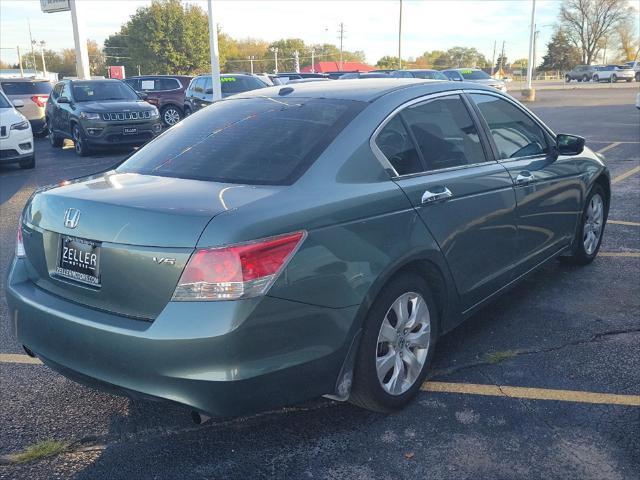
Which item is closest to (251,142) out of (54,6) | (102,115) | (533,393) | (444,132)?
(444,132)

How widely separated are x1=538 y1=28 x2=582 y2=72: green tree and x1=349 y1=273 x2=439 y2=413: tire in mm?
107686

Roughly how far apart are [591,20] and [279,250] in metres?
102

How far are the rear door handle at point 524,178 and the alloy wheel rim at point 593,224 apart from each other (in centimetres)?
134

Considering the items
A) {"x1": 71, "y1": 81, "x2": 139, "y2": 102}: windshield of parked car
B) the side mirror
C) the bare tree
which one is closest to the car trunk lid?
the side mirror

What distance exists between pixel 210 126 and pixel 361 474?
2071mm

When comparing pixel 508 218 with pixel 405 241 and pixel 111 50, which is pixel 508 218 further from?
pixel 111 50

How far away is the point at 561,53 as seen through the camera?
104m

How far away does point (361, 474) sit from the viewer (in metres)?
2.71

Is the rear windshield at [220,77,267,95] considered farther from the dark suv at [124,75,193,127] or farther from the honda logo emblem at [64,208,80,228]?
the honda logo emblem at [64,208,80,228]

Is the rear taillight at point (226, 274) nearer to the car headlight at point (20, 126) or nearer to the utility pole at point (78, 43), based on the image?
the car headlight at point (20, 126)

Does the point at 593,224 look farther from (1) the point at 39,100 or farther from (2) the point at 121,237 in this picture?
(1) the point at 39,100

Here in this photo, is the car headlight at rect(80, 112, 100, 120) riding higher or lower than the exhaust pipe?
higher

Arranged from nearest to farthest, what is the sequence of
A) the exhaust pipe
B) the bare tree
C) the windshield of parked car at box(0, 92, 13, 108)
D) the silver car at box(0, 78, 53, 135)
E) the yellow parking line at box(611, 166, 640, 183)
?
the exhaust pipe → the yellow parking line at box(611, 166, 640, 183) → the windshield of parked car at box(0, 92, 13, 108) → the silver car at box(0, 78, 53, 135) → the bare tree

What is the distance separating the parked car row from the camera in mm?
64438
